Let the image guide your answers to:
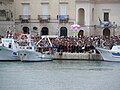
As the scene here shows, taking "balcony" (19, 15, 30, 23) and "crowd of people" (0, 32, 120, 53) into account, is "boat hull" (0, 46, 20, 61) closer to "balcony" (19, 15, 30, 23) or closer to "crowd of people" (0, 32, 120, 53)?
"crowd of people" (0, 32, 120, 53)

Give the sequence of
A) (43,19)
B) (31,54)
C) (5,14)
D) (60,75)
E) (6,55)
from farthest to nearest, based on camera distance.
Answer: (43,19)
(5,14)
(6,55)
(31,54)
(60,75)

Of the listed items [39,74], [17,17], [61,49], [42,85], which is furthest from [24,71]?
[17,17]

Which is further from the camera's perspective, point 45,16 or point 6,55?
point 45,16

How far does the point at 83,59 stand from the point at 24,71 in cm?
1967

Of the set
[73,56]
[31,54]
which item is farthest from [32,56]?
[73,56]

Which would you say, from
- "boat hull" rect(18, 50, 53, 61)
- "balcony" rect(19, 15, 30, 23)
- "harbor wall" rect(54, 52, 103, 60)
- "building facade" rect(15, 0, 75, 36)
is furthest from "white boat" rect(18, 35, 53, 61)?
"balcony" rect(19, 15, 30, 23)

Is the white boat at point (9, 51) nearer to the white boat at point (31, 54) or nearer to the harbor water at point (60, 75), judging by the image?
the white boat at point (31, 54)

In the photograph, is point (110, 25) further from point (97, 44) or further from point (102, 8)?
point (97, 44)

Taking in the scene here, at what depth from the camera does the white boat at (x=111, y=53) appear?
106 m

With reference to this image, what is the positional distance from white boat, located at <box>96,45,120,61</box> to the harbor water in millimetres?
3398

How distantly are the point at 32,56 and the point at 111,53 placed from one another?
34.3 feet

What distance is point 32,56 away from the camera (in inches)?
4072

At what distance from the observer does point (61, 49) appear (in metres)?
104

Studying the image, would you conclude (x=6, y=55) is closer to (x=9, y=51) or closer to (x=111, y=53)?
(x=9, y=51)
